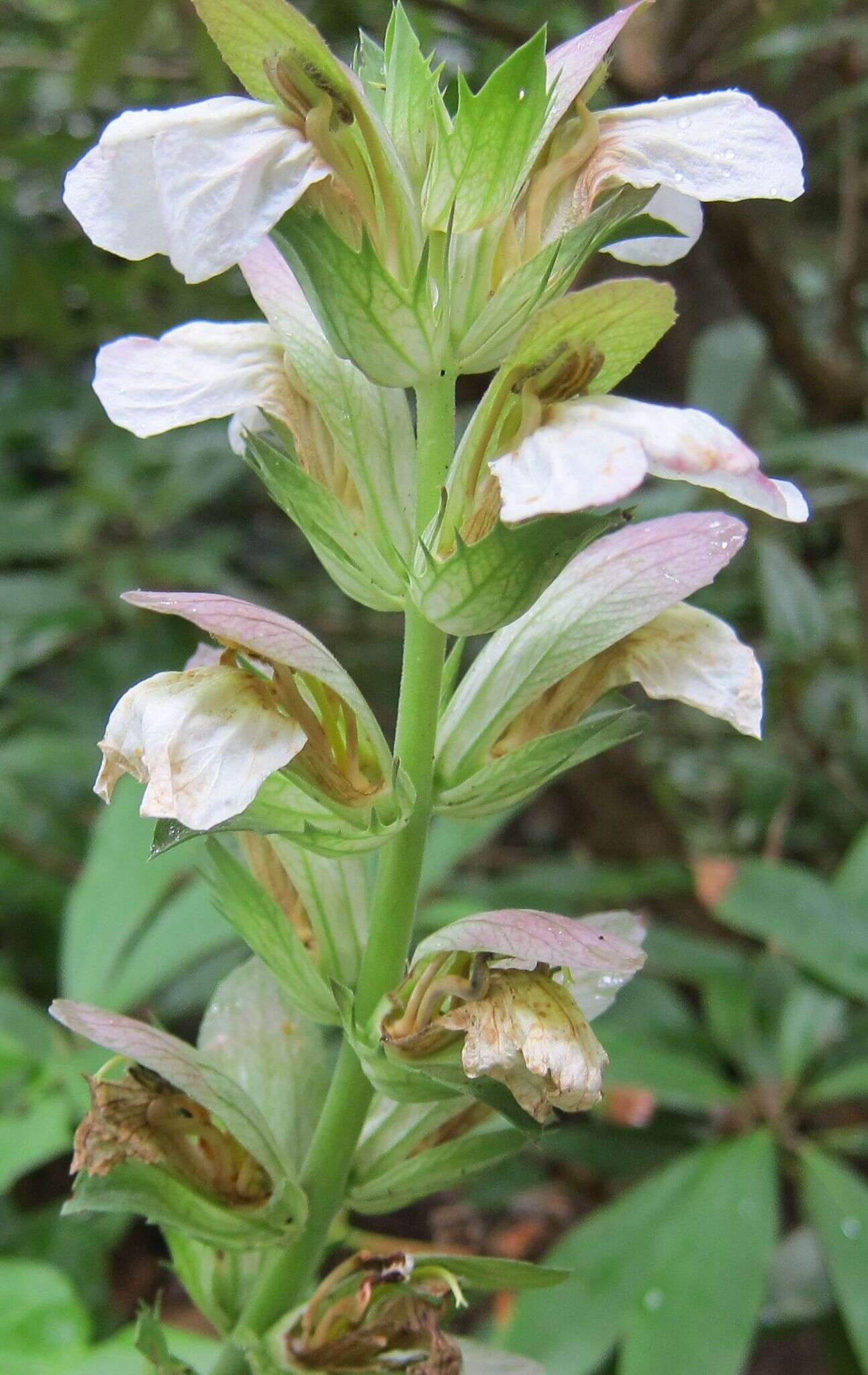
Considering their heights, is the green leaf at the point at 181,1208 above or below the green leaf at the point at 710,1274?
above

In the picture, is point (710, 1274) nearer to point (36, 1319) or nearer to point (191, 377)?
point (36, 1319)

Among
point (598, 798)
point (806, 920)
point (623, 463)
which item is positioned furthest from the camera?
Answer: point (598, 798)

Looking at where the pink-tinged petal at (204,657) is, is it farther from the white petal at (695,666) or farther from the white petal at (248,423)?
the white petal at (695,666)

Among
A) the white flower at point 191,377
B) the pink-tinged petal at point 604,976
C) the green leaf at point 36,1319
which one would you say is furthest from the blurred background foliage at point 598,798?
the white flower at point 191,377

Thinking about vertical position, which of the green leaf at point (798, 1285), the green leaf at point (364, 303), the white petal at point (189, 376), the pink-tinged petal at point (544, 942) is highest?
the green leaf at point (364, 303)

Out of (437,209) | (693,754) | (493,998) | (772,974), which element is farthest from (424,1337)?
(693,754)

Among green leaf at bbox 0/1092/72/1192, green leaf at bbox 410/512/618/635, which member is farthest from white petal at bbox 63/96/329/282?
green leaf at bbox 0/1092/72/1192

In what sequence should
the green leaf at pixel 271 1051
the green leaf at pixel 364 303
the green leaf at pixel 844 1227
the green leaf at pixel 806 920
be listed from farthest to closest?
the green leaf at pixel 806 920 → the green leaf at pixel 844 1227 → the green leaf at pixel 271 1051 → the green leaf at pixel 364 303

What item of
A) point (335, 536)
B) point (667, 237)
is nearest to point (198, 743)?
point (335, 536)
